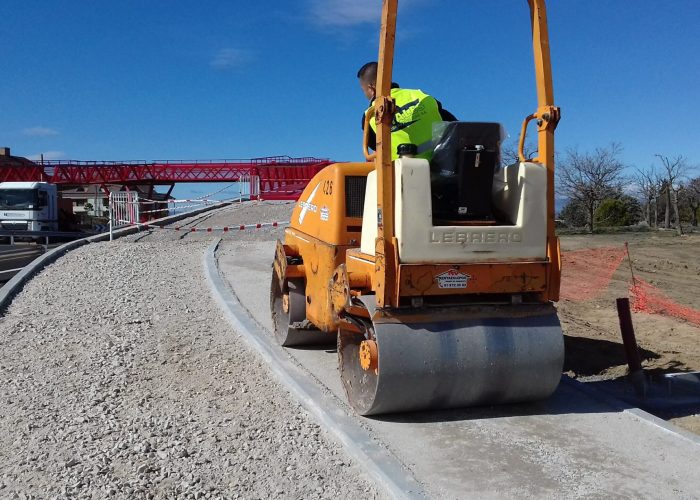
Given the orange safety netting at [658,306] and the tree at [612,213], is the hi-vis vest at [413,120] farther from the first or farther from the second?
the tree at [612,213]

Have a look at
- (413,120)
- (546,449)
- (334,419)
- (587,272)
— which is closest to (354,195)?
(413,120)

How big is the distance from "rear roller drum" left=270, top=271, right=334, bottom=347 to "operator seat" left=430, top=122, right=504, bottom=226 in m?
2.23

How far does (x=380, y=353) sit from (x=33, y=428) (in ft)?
8.24

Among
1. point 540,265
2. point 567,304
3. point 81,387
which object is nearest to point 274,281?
point 81,387

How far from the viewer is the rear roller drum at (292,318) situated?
21.0 feet

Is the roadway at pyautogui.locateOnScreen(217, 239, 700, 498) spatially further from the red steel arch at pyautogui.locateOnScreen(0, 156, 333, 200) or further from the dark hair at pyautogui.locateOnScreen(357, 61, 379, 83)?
the red steel arch at pyautogui.locateOnScreen(0, 156, 333, 200)

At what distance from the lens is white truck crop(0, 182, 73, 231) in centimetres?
2456

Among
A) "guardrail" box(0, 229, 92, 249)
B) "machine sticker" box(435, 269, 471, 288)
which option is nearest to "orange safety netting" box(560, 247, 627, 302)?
"machine sticker" box(435, 269, 471, 288)

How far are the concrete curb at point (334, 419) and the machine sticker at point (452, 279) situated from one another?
112cm

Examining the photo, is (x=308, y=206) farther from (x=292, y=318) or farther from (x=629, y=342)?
(x=629, y=342)

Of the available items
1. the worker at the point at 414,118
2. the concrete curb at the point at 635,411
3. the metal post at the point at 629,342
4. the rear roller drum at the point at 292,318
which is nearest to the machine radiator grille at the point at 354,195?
the worker at the point at 414,118

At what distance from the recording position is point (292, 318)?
253 inches

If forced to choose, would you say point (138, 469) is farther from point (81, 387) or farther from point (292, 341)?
point (292, 341)

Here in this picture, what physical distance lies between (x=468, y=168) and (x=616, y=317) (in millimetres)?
6047
